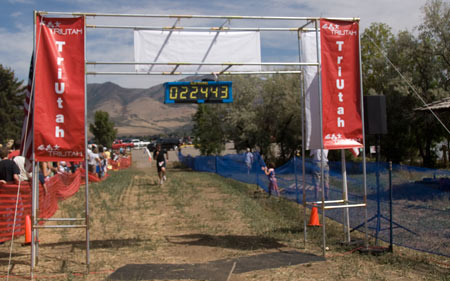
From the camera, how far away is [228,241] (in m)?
9.43

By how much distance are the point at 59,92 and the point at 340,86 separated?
4544mm

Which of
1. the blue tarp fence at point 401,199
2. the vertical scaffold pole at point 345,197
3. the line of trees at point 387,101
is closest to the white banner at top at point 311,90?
the vertical scaffold pole at point 345,197

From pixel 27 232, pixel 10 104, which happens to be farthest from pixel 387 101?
pixel 10 104

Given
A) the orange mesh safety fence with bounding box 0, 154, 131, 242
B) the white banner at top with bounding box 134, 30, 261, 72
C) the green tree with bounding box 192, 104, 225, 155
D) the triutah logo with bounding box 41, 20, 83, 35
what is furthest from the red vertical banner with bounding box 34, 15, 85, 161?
the green tree with bounding box 192, 104, 225, 155

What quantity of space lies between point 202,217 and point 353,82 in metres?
5.67

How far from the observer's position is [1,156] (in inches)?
427

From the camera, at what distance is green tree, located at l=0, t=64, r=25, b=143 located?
66750 mm

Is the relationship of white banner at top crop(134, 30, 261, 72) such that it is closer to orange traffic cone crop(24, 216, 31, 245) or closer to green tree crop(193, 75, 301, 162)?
orange traffic cone crop(24, 216, 31, 245)

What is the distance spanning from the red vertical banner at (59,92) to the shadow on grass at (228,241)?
311cm

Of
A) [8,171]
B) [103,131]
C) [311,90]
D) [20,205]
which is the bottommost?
[20,205]

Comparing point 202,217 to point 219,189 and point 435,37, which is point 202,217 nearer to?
point 219,189

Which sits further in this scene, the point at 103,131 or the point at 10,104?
the point at 103,131

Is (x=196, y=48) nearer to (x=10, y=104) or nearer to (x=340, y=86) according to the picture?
(x=340, y=86)

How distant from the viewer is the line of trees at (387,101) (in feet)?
89.1
